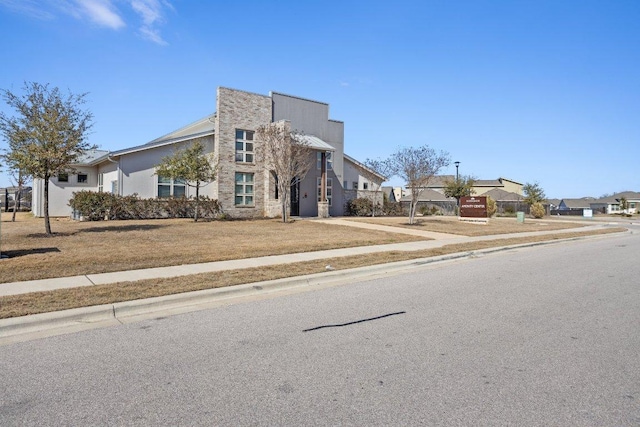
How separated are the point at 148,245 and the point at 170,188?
12.2m

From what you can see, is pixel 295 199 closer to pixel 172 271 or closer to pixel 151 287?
pixel 172 271

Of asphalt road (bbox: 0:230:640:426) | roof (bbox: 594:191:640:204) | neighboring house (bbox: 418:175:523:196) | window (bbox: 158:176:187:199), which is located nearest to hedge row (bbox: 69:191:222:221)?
window (bbox: 158:176:187:199)

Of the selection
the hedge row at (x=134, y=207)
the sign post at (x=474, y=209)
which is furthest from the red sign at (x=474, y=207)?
the hedge row at (x=134, y=207)

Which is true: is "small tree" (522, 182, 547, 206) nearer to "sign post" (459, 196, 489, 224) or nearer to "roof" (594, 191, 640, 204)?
"sign post" (459, 196, 489, 224)

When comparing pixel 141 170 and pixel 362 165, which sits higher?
pixel 362 165

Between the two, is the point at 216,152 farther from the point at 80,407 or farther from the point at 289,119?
the point at 80,407

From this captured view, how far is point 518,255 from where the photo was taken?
1422cm

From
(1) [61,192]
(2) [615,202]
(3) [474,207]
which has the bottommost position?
(3) [474,207]

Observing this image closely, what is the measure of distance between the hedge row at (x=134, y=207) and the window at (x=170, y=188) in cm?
50

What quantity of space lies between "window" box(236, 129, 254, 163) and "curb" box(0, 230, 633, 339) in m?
16.7

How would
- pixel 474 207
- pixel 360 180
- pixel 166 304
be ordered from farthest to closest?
pixel 360 180
pixel 474 207
pixel 166 304

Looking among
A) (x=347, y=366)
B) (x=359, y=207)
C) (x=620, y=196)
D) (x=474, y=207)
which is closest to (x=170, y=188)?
(x=359, y=207)

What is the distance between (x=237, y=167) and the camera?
1007 inches

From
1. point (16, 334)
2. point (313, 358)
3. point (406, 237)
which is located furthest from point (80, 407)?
point (406, 237)
